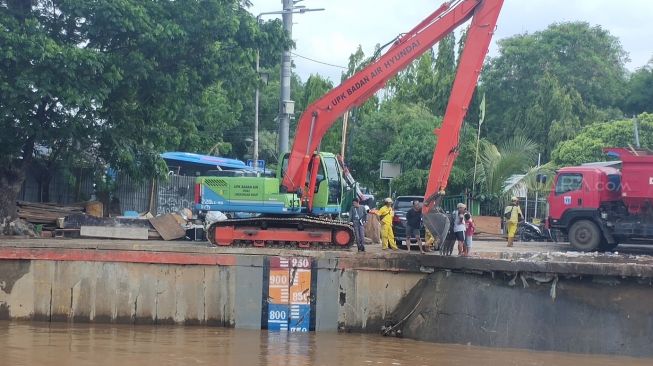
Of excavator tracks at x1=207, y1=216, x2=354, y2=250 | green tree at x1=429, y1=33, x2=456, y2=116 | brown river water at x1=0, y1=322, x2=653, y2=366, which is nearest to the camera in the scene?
brown river water at x1=0, y1=322, x2=653, y2=366

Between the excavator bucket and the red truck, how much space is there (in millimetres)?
6078

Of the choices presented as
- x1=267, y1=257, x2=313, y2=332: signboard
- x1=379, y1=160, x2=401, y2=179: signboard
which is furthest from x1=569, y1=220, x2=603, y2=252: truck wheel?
x1=379, y1=160, x2=401, y2=179: signboard

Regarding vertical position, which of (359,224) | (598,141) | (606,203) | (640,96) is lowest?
(359,224)

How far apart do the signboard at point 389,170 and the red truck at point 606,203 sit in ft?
37.4

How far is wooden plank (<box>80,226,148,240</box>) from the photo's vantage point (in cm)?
2550

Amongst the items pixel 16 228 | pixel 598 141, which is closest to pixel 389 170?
pixel 598 141

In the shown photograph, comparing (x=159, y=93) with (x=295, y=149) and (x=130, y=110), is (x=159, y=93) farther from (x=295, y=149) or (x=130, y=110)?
(x=295, y=149)

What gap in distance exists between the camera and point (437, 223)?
72.3 ft

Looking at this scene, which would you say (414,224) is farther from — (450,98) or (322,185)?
(450,98)

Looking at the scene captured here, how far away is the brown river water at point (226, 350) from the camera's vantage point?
1738 cm

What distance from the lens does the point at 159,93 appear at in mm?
26062

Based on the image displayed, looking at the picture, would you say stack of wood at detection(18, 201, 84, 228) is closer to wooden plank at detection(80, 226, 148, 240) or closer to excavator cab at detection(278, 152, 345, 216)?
wooden plank at detection(80, 226, 148, 240)

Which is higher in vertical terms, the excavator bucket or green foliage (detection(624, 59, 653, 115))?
green foliage (detection(624, 59, 653, 115))

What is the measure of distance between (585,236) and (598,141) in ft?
46.7
